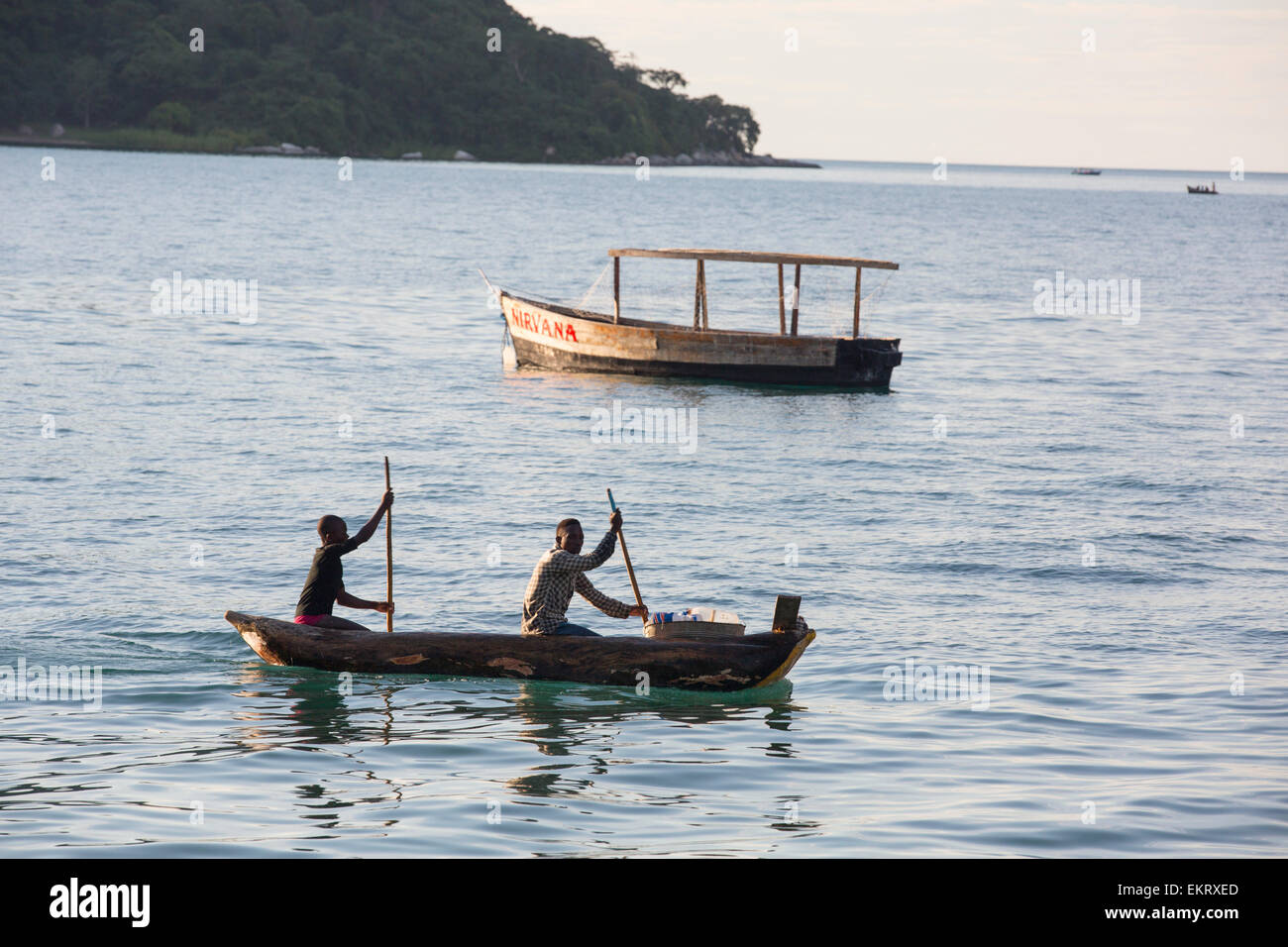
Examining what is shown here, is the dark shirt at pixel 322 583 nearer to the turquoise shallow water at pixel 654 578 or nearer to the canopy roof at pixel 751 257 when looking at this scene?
the turquoise shallow water at pixel 654 578

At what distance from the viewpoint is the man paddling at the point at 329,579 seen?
1194 centimetres

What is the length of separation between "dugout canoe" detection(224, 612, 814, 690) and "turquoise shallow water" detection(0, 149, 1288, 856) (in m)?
0.22

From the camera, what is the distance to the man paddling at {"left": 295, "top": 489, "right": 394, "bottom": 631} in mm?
11938

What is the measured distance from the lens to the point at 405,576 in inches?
647

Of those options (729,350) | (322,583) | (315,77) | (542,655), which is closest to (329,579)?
(322,583)

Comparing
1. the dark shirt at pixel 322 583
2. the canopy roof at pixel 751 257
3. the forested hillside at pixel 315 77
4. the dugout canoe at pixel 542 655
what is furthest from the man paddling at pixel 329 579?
the forested hillside at pixel 315 77

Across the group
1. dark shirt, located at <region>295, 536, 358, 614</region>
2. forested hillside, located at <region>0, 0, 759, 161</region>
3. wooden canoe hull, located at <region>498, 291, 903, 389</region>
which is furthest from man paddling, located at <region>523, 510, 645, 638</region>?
forested hillside, located at <region>0, 0, 759, 161</region>

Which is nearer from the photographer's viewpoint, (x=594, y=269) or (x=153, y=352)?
(x=153, y=352)

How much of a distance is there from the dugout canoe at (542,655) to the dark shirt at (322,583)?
9.7 inches

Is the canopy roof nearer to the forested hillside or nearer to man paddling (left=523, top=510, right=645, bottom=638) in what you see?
man paddling (left=523, top=510, right=645, bottom=638)
